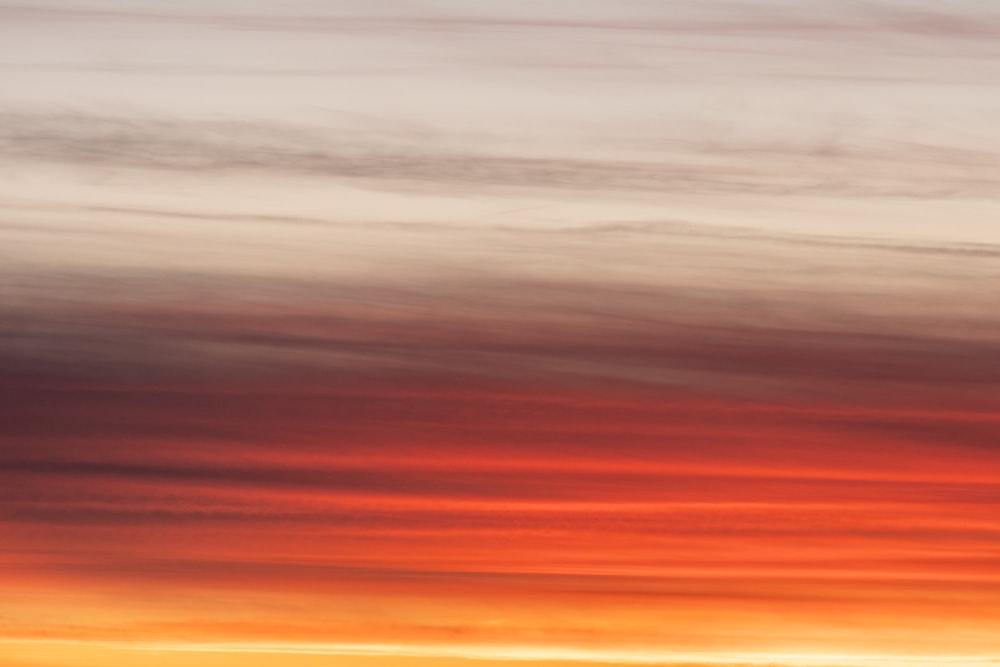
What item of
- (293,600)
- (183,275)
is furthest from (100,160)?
(293,600)

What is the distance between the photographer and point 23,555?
2.71ft

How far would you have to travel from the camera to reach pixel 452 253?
862 mm

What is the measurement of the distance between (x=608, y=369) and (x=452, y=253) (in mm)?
136

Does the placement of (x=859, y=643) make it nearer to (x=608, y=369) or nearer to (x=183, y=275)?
(x=608, y=369)

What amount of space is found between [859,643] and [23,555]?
564 mm

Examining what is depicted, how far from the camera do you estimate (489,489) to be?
0.83 metres

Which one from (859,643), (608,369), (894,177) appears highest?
(894,177)

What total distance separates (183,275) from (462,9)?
274 mm

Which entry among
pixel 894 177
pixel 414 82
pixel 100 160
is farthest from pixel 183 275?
pixel 894 177

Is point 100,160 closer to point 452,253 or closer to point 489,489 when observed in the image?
point 452,253

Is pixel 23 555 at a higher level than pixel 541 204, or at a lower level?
lower

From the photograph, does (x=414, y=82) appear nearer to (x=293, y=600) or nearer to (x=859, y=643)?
(x=293, y=600)

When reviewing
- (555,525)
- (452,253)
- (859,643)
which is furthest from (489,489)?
(859,643)

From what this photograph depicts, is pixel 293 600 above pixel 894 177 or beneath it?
beneath
